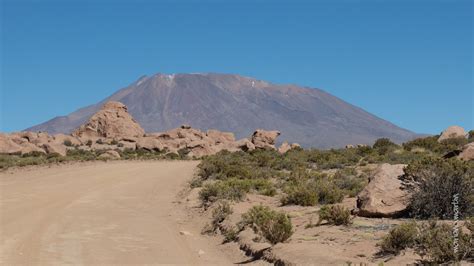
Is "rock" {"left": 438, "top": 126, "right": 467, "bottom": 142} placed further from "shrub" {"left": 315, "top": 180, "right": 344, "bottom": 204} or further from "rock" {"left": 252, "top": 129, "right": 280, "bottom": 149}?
"shrub" {"left": 315, "top": 180, "right": 344, "bottom": 204}

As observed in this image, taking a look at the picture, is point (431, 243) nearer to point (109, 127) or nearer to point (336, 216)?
point (336, 216)

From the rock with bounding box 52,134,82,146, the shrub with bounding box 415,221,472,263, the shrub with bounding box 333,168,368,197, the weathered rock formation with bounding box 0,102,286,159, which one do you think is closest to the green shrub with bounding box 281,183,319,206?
the shrub with bounding box 333,168,368,197

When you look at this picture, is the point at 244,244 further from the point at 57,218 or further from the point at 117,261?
the point at 57,218

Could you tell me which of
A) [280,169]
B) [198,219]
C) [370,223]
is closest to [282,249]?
[370,223]

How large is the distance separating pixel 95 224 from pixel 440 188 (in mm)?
8355

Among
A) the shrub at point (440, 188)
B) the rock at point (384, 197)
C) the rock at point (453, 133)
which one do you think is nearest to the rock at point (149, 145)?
the rock at point (453, 133)

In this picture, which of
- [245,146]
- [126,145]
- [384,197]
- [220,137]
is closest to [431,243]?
[384,197]

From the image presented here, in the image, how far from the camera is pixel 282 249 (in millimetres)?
10094

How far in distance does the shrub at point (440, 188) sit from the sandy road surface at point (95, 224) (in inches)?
173

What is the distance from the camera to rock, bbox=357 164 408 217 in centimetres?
1225

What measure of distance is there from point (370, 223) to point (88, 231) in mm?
6480

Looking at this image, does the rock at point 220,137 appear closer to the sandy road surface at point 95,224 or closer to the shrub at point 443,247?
the sandy road surface at point 95,224

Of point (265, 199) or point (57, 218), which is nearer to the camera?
point (57, 218)

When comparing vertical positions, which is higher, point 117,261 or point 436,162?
point 436,162
